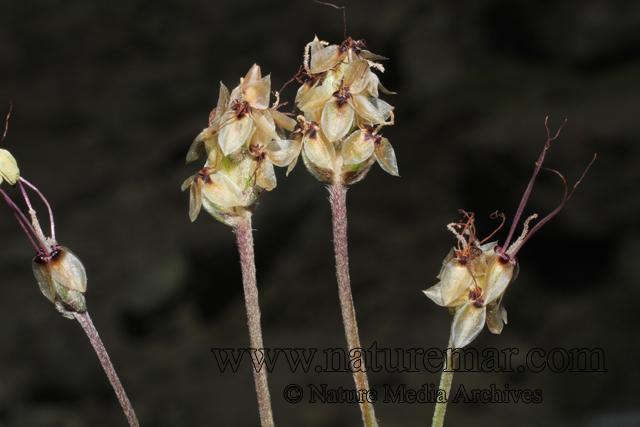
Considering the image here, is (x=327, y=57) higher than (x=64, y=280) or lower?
higher

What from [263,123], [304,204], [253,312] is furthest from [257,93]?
[304,204]

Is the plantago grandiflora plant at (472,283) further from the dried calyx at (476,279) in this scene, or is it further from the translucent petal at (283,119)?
the translucent petal at (283,119)

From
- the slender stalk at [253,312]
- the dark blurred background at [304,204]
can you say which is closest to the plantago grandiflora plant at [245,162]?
the slender stalk at [253,312]

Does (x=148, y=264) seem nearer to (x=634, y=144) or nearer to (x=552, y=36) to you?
(x=634, y=144)

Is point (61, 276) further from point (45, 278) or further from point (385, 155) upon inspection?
point (385, 155)

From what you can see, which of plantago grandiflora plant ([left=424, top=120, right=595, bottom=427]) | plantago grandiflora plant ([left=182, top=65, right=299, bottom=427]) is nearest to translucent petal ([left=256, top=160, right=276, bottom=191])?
plantago grandiflora plant ([left=182, top=65, right=299, bottom=427])

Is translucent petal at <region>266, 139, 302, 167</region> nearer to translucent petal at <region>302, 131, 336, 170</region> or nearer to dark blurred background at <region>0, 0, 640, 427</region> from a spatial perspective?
translucent petal at <region>302, 131, 336, 170</region>
